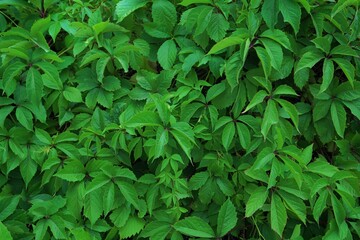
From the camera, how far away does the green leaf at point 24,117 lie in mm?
1639

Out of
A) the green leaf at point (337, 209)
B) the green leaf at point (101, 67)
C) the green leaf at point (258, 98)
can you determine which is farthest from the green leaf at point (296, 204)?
the green leaf at point (101, 67)

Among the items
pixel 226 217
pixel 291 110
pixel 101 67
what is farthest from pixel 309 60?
pixel 101 67

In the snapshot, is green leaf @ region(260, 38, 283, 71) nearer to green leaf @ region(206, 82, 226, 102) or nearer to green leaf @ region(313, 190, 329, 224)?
green leaf @ region(206, 82, 226, 102)

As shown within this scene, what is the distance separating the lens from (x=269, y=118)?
1503 mm

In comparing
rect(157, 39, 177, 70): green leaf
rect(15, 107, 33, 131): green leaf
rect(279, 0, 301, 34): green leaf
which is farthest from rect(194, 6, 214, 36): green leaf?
rect(15, 107, 33, 131): green leaf

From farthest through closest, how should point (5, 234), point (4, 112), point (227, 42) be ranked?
point (4, 112)
point (227, 42)
point (5, 234)

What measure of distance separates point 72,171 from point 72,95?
310 mm

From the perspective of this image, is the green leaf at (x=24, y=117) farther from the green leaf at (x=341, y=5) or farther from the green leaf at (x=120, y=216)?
the green leaf at (x=341, y=5)

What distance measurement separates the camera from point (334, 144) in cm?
175

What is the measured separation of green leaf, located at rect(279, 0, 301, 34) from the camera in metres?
Answer: 1.52

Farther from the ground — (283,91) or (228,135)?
(283,91)

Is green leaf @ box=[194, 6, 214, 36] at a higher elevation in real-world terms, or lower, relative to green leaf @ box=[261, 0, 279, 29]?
lower

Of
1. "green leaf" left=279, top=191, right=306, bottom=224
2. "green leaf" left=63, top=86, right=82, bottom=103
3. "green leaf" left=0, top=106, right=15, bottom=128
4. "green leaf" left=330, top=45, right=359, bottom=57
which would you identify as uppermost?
"green leaf" left=330, top=45, right=359, bottom=57

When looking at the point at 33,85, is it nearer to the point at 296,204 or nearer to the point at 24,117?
the point at 24,117
